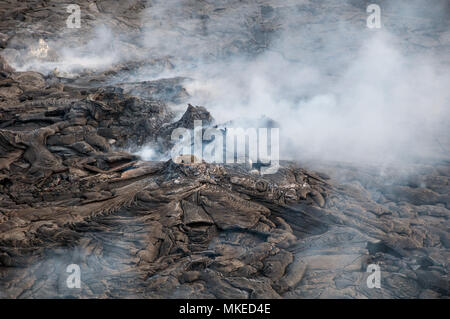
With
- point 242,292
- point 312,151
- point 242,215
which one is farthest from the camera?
point 312,151

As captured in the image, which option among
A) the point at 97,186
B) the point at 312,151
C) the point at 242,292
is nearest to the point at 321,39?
the point at 312,151

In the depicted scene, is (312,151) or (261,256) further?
(312,151)

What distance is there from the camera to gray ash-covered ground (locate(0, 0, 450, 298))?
4.84 m

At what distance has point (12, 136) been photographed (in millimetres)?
7266

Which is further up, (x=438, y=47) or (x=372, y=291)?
(x=438, y=47)

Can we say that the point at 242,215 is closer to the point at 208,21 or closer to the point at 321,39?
the point at 321,39

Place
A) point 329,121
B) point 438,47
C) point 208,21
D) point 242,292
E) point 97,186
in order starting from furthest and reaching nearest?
1. point 208,21
2. point 438,47
3. point 329,121
4. point 97,186
5. point 242,292

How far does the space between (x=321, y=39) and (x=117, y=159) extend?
392 inches

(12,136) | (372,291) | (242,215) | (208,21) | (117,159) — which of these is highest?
(208,21)

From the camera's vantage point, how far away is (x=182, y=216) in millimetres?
5828

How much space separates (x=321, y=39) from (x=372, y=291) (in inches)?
444

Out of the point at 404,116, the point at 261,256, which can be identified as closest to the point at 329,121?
the point at 404,116

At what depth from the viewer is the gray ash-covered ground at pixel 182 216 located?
484 centimetres

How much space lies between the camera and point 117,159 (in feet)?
23.7
